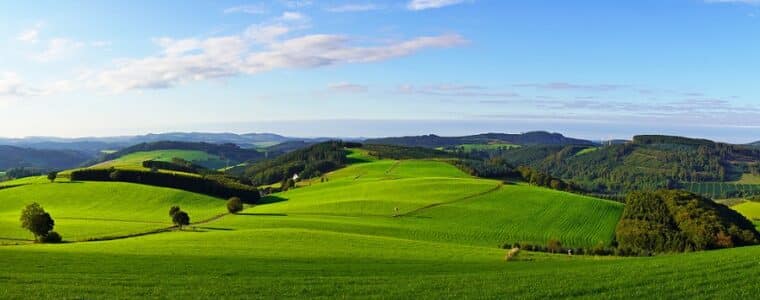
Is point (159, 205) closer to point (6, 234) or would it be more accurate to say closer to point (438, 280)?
point (6, 234)

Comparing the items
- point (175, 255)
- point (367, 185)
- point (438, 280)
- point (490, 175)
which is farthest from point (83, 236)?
point (490, 175)

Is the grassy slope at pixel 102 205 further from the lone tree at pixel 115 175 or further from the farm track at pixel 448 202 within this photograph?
the farm track at pixel 448 202

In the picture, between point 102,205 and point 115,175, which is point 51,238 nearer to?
point 102,205

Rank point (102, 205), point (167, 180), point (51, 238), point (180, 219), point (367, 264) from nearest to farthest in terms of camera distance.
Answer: point (367, 264) < point (51, 238) < point (180, 219) < point (102, 205) < point (167, 180)

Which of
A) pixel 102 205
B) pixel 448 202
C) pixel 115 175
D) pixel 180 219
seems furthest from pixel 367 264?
pixel 115 175

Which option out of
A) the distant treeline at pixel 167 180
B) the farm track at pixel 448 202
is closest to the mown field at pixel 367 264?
the farm track at pixel 448 202
